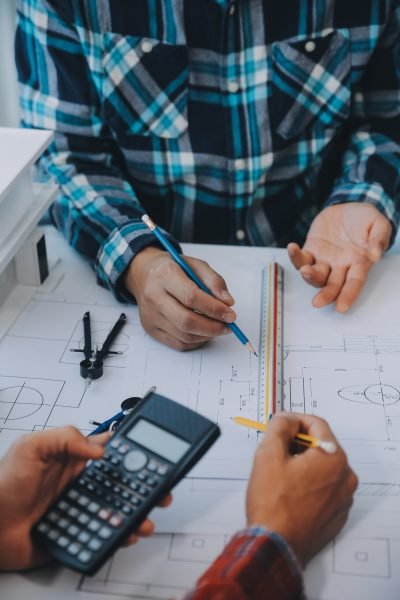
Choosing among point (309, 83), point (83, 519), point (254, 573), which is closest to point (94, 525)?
point (83, 519)

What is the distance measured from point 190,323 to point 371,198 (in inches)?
17.6

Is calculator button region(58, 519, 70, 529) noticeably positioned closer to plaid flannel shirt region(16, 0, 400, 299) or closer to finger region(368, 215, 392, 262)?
plaid flannel shirt region(16, 0, 400, 299)

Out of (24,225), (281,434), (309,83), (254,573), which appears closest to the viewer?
(254,573)

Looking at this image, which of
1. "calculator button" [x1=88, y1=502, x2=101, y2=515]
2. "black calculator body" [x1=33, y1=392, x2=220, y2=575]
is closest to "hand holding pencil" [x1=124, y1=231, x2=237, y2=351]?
"black calculator body" [x1=33, y1=392, x2=220, y2=575]

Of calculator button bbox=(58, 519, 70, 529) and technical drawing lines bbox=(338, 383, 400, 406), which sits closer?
calculator button bbox=(58, 519, 70, 529)

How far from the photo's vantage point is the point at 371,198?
1.18 m

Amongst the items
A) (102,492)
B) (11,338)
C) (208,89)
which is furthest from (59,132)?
(102,492)

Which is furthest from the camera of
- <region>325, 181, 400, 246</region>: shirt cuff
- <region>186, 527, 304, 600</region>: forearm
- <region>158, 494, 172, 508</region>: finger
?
<region>325, 181, 400, 246</region>: shirt cuff

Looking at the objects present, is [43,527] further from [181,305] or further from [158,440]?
[181,305]

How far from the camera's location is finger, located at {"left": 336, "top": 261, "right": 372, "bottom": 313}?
101 cm

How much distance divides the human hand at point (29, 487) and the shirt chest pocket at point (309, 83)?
2.46 feet

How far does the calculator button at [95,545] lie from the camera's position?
2.02 ft

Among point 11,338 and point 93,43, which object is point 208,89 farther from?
point 11,338

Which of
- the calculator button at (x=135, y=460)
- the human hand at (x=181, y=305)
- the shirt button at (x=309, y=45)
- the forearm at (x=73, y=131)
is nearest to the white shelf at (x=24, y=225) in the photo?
the forearm at (x=73, y=131)
